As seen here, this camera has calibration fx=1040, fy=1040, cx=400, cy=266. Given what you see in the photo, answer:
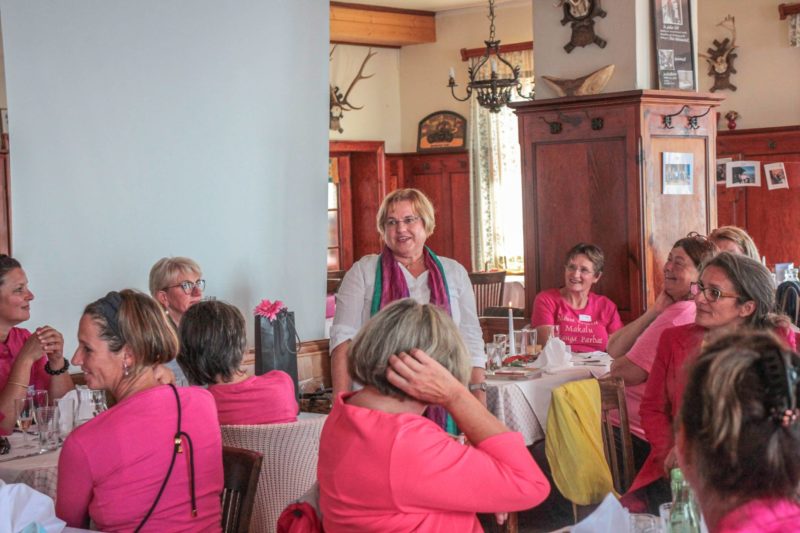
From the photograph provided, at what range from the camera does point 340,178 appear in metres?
12.9

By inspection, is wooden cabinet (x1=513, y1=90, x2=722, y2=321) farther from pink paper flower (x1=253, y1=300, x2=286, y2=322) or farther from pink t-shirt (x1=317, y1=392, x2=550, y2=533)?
pink t-shirt (x1=317, y1=392, x2=550, y2=533)

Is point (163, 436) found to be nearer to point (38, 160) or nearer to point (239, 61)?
point (38, 160)

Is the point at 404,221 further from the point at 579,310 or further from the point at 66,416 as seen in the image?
the point at 579,310

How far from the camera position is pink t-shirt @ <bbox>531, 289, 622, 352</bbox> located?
5.96 metres

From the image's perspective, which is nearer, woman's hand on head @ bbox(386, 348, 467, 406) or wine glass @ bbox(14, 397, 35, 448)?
woman's hand on head @ bbox(386, 348, 467, 406)

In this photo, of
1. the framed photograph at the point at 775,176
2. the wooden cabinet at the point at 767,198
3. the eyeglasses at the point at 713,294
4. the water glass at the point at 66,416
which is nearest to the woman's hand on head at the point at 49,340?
the water glass at the point at 66,416

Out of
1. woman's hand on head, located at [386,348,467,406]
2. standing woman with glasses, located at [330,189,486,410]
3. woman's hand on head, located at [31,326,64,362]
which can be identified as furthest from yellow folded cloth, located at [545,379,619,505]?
woman's hand on head, located at [31,326,64,362]

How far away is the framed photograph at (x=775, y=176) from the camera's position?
1036 cm

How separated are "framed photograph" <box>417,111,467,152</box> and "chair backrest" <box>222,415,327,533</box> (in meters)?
9.59

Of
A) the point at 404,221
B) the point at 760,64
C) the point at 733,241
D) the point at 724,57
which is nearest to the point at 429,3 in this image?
the point at 724,57

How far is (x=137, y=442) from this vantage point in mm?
2615

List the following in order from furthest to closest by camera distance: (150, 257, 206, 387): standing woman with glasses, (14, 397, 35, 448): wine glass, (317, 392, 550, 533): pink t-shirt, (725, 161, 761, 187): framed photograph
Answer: (725, 161, 761, 187): framed photograph, (150, 257, 206, 387): standing woman with glasses, (14, 397, 35, 448): wine glass, (317, 392, 550, 533): pink t-shirt

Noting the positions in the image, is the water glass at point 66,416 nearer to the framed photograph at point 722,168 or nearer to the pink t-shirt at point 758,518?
the pink t-shirt at point 758,518

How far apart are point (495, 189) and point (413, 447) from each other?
1063cm
